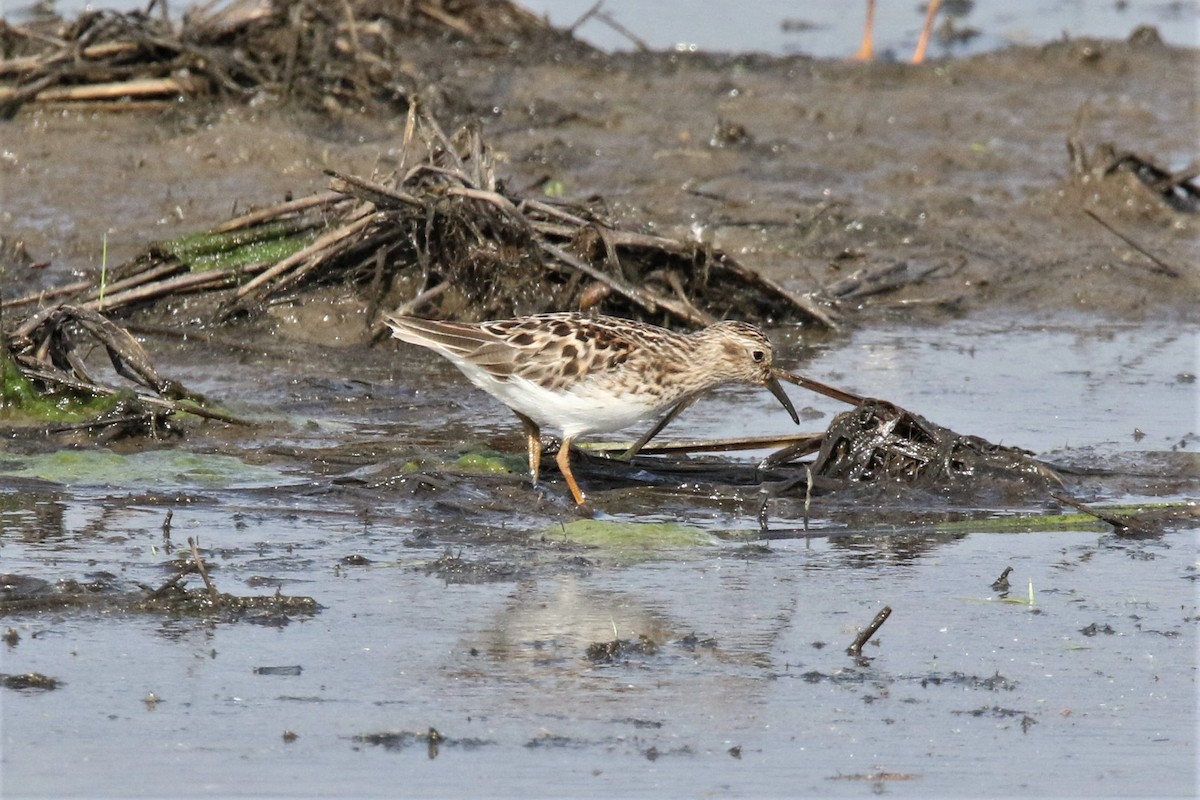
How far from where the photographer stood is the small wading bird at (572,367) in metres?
6.79

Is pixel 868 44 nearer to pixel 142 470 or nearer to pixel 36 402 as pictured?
pixel 36 402

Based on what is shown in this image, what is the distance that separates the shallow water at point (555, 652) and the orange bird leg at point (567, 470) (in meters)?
0.09

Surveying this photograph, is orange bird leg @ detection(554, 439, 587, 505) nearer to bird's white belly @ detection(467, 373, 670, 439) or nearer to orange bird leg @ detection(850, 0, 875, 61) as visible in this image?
bird's white belly @ detection(467, 373, 670, 439)

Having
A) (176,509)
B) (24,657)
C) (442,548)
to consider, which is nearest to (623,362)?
(442,548)

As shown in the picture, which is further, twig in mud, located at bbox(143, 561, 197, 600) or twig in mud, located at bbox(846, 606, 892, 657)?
twig in mud, located at bbox(143, 561, 197, 600)

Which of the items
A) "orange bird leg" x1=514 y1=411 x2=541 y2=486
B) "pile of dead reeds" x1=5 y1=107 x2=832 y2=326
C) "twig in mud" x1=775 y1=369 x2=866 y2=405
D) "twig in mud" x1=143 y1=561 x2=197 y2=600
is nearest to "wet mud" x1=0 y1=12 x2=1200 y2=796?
"twig in mud" x1=143 y1=561 x2=197 y2=600

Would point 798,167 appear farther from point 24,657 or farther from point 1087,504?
point 24,657

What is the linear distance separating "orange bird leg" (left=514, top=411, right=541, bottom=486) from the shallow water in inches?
5.1

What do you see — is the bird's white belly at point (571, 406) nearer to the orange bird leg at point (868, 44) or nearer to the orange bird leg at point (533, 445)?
the orange bird leg at point (533, 445)

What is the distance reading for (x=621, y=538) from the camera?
6402 mm

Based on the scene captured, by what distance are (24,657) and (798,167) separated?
8.62 meters

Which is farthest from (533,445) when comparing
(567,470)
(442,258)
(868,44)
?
(868,44)

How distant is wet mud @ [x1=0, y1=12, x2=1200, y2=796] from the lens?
455 cm

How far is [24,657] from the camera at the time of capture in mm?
4934
